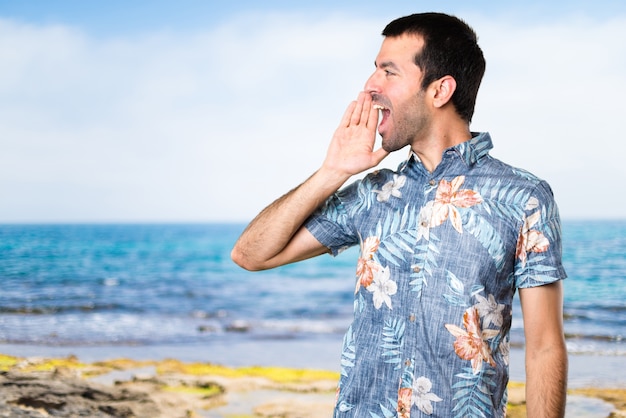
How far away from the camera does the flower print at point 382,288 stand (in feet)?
6.48

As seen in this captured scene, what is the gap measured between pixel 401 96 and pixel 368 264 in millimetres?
477

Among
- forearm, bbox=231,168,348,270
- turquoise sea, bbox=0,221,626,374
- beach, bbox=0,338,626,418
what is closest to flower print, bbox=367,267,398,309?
forearm, bbox=231,168,348,270

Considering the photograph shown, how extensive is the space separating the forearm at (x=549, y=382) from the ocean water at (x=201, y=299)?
24.7 ft

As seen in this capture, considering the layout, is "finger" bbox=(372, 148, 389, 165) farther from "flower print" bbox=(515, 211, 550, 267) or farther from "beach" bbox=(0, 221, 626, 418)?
"beach" bbox=(0, 221, 626, 418)

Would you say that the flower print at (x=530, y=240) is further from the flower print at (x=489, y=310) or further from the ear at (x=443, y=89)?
the ear at (x=443, y=89)

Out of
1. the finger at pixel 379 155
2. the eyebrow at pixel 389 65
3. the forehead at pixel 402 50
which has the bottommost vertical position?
the finger at pixel 379 155

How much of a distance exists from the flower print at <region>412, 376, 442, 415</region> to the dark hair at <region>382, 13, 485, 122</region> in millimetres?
767

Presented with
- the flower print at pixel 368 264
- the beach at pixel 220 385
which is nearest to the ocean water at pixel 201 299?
the beach at pixel 220 385

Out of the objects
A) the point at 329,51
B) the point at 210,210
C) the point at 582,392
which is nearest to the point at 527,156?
the point at 329,51

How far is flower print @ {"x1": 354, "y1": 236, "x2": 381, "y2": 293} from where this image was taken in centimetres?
203

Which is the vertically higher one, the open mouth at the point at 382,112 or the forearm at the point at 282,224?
the open mouth at the point at 382,112

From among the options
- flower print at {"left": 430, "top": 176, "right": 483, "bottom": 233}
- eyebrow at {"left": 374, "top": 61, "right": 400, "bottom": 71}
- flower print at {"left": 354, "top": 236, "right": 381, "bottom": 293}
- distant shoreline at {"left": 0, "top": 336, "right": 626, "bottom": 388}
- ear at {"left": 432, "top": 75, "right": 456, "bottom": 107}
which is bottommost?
distant shoreline at {"left": 0, "top": 336, "right": 626, "bottom": 388}

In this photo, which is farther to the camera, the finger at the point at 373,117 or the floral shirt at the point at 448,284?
the finger at the point at 373,117

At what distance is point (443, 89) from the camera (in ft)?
6.95
